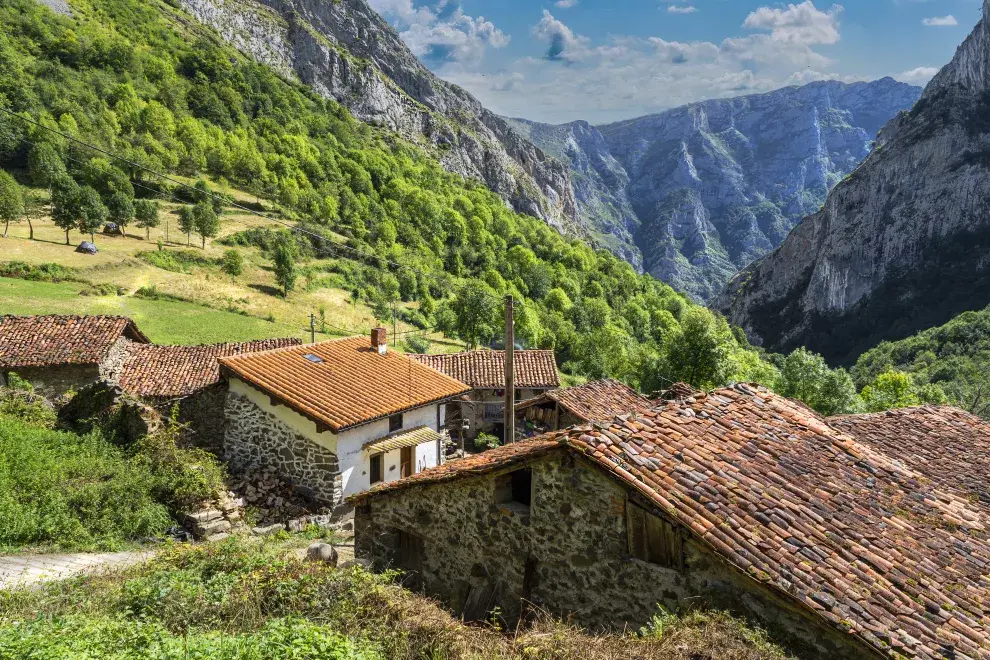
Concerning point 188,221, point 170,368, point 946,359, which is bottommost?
point 946,359

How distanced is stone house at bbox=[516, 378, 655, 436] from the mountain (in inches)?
4208

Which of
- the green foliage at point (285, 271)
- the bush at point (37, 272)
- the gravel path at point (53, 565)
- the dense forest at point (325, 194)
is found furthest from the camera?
the green foliage at point (285, 271)

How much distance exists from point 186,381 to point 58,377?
4421mm

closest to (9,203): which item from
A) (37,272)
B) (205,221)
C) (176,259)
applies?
(176,259)

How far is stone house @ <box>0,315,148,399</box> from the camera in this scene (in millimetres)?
21812

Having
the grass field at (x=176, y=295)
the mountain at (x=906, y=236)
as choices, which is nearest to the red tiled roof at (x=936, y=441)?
the grass field at (x=176, y=295)

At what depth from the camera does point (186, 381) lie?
24.6 metres

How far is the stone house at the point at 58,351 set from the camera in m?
21.8

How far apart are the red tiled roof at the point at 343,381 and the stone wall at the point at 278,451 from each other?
1.07 metres

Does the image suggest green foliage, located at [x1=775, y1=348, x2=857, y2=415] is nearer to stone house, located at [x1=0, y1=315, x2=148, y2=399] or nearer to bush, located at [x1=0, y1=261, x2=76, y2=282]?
stone house, located at [x1=0, y1=315, x2=148, y2=399]

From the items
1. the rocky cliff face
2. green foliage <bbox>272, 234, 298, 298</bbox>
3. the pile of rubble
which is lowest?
the pile of rubble

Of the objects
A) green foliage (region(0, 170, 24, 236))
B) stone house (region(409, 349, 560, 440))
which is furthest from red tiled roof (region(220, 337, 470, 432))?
green foliage (region(0, 170, 24, 236))

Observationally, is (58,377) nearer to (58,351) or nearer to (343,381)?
(58,351)

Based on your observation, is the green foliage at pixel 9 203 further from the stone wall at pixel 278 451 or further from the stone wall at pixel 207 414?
the stone wall at pixel 278 451
